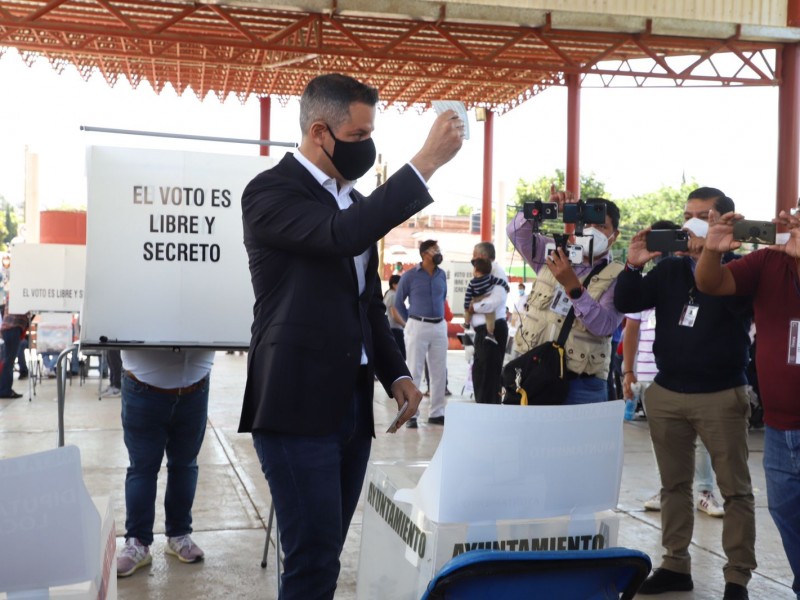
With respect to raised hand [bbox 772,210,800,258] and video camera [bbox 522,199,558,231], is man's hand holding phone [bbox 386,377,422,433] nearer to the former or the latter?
raised hand [bbox 772,210,800,258]

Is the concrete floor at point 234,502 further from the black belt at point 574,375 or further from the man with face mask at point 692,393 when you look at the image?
the black belt at point 574,375

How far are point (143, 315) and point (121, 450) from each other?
12.5 feet

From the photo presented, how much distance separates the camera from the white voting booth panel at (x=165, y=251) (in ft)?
12.2

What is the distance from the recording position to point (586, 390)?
4191 millimetres

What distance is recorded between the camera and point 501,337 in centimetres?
902

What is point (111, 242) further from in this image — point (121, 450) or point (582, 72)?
point (582, 72)

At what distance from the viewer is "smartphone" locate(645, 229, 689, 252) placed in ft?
12.1

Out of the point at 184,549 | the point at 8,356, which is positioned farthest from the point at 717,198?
the point at 8,356

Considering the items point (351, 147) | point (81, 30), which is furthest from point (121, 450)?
point (81, 30)

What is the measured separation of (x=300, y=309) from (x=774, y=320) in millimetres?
1935

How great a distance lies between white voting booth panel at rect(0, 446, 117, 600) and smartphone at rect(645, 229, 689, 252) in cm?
279

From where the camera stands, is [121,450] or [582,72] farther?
[582,72]

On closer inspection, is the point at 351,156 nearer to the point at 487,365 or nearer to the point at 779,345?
the point at 779,345

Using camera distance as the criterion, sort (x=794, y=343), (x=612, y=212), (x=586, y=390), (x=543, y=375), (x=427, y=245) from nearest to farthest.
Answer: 1. (x=794, y=343)
2. (x=543, y=375)
3. (x=586, y=390)
4. (x=612, y=212)
5. (x=427, y=245)
